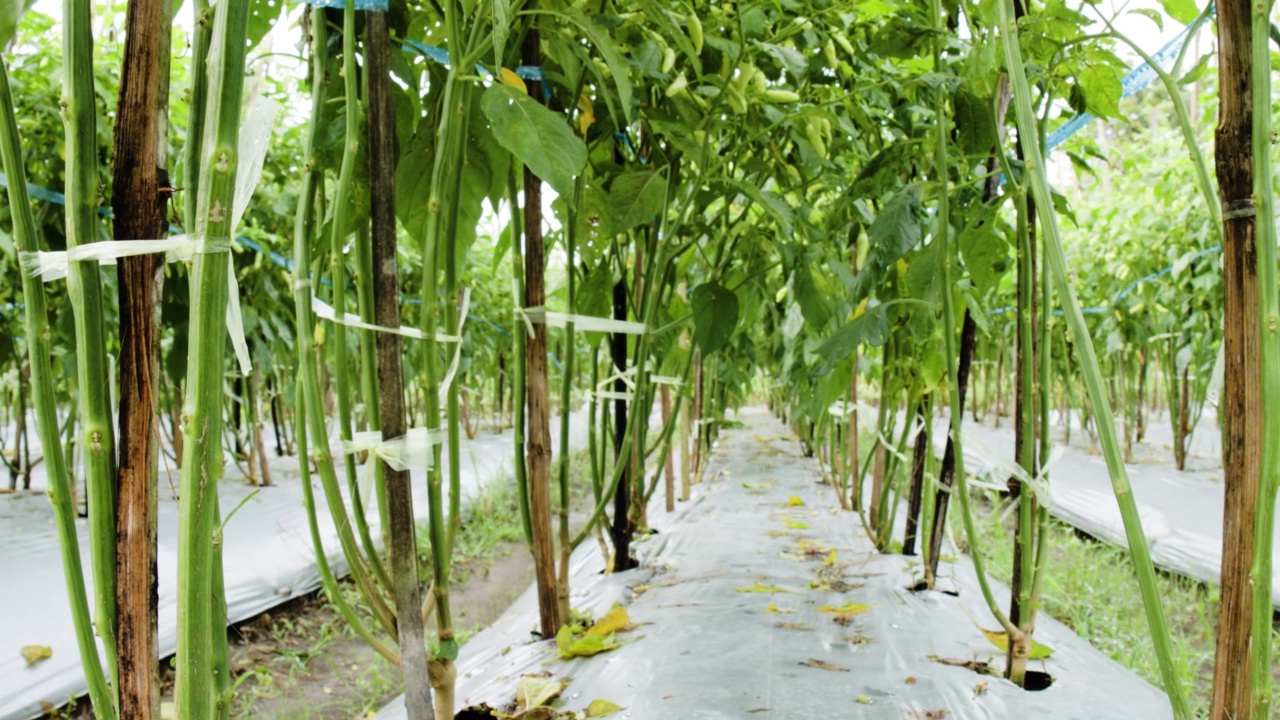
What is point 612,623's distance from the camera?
1.82 metres

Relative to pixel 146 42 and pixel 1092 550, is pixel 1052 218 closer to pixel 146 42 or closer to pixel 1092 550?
pixel 146 42

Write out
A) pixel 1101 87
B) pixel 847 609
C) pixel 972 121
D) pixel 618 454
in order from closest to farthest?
pixel 1101 87 < pixel 972 121 < pixel 847 609 < pixel 618 454

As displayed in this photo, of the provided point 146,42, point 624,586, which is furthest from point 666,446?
point 146,42

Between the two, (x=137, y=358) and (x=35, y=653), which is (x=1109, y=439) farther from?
(x=35, y=653)

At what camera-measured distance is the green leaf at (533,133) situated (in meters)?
1.00

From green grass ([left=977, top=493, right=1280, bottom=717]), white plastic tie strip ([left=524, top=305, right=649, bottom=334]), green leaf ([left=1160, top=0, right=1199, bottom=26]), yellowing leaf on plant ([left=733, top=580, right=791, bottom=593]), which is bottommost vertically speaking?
green grass ([left=977, top=493, right=1280, bottom=717])

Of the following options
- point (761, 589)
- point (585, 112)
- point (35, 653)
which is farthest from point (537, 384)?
point (35, 653)

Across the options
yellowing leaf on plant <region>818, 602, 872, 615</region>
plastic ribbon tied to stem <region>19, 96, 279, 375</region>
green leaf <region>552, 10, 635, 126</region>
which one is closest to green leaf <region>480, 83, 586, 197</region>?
green leaf <region>552, 10, 635, 126</region>

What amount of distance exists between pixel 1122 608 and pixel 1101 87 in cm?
246

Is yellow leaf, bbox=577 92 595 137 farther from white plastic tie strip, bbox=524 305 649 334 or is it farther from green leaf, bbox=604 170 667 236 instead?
white plastic tie strip, bbox=524 305 649 334

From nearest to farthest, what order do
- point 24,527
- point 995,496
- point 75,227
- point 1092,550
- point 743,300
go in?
point 75,227, point 743,300, point 24,527, point 1092,550, point 995,496

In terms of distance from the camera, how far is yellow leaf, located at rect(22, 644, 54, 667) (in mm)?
2121

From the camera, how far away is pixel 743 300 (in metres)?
2.29

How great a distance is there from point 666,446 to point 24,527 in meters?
2.58
